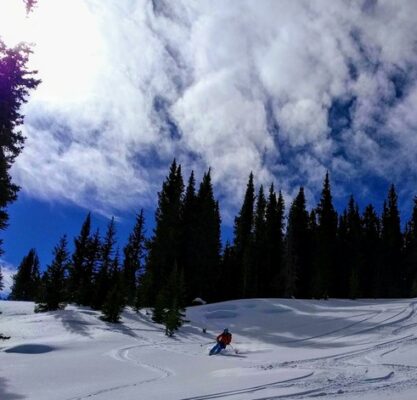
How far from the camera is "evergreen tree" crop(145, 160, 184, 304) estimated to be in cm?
5112

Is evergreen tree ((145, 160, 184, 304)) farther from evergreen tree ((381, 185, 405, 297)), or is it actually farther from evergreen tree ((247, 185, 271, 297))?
evergreen tree ((381, 185, 405, 297))

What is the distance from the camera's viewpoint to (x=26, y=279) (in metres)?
76.9

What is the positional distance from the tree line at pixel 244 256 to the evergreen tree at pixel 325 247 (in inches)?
5.7

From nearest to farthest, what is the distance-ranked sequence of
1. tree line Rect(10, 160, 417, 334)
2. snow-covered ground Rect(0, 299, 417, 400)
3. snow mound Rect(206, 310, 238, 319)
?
snow-covered ground Rect(0, 299, 417, 400) < snow mound Rect(206, 310, 238, 319) < tree line Rect(10, 160, 417, 334)

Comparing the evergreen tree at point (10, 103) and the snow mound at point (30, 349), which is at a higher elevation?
the evergreen tree at point (10, 103)

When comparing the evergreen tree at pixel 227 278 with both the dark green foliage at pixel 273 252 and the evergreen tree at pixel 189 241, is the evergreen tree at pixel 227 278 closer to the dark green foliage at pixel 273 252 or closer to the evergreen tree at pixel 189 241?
the dark green foliage at pixel 273 252

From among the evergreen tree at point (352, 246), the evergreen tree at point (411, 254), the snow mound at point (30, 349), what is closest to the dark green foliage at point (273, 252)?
the evergreen tree at point (352, 246)

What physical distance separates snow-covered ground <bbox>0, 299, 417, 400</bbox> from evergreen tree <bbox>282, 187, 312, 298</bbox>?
21.1 meters

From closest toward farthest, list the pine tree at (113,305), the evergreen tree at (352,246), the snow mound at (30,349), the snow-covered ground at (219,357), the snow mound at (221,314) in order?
the snow-covered ground at (219,357) → the snow mound at (30,349) → the pine tree at (113,305) → the snow mound at (221,314) → the evergreen tree at (352,246)

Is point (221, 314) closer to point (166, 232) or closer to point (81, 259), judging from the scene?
point (166, 232)

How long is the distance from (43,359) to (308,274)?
5239cm

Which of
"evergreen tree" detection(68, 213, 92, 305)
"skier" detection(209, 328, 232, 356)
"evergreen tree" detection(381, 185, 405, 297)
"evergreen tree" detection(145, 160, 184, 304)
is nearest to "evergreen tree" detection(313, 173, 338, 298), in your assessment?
"evergreen tree" detection(381, 185, 405, 297)

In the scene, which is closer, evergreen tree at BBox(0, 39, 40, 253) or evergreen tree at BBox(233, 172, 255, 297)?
evergreen tree at BBox(0, 39, 40, 253)

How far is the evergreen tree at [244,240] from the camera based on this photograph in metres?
61.2
